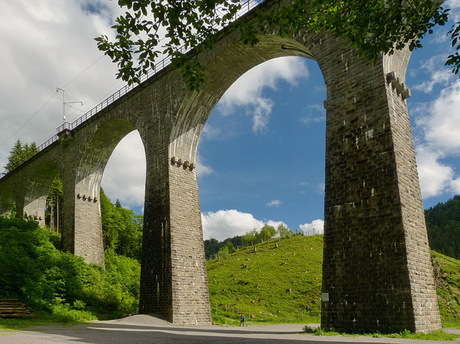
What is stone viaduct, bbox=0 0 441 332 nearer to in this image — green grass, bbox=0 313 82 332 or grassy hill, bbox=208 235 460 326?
green grass, bbox=0 313 82 332

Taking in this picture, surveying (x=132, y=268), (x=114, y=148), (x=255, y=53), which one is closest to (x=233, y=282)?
(x=132, y=268)

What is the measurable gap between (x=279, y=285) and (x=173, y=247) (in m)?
22.9

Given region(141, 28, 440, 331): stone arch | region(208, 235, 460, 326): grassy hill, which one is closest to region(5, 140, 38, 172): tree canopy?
region(208, 235, 460, 326): grassy hill

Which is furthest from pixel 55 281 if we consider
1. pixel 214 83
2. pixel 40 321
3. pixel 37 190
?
pixel 37 190

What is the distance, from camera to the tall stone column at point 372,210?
40.3 ft

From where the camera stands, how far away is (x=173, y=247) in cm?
2089

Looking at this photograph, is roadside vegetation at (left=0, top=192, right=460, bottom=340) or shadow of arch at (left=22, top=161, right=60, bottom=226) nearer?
roadside vegetation at (left=0, top=192, right=460, bottom=340)

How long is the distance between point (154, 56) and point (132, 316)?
16.0 meters

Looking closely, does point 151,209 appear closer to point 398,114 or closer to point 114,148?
point 114,148

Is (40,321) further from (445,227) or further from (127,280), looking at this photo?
(445,227)

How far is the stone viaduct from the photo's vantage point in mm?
12617

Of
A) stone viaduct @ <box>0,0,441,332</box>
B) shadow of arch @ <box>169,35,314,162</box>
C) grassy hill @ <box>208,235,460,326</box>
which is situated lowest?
grassy hill @ <box>208,235,460,326</box>

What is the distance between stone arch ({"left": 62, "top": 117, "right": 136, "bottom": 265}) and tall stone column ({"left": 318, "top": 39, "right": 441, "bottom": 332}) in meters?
18.9

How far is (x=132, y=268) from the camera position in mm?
36500
